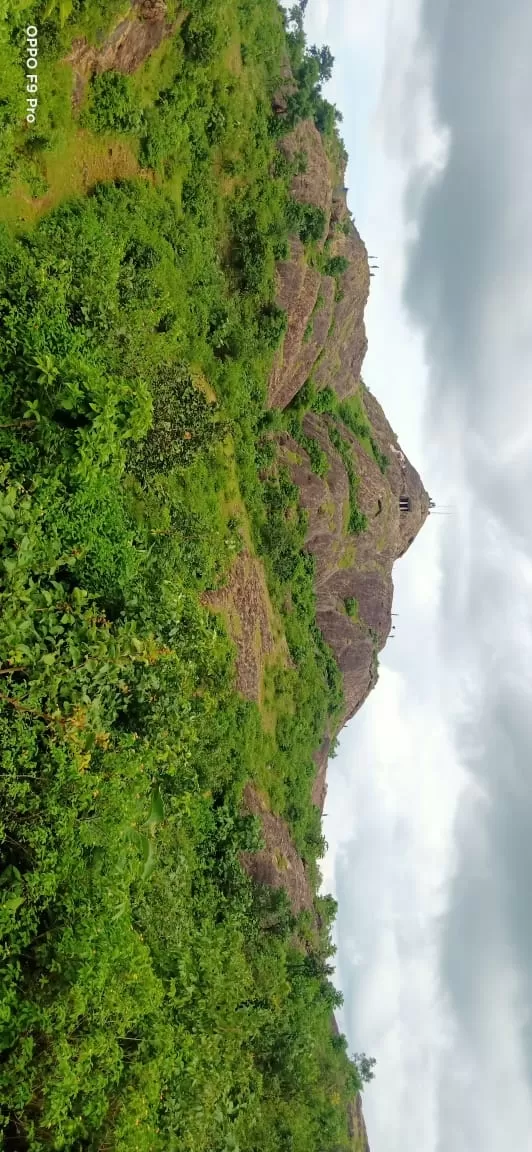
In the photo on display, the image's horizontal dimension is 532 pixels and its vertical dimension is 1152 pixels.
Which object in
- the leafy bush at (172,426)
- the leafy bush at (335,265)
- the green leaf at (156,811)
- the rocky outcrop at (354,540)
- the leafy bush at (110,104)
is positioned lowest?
the green leaf at (156,811)

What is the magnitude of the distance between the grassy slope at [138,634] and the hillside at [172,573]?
0.08 meters

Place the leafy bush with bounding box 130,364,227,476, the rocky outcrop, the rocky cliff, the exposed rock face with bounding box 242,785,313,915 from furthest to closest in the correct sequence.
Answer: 1. the rocky outcrop
2. the rocky cliff
3. the exposed rock face with bounding box 242,785,313,915
4. the leafy bush with bounding box 130,364,227,476

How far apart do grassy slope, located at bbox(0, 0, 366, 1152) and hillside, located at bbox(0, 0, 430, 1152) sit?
0.08 metres

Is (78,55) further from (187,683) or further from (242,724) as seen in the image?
(242,724)

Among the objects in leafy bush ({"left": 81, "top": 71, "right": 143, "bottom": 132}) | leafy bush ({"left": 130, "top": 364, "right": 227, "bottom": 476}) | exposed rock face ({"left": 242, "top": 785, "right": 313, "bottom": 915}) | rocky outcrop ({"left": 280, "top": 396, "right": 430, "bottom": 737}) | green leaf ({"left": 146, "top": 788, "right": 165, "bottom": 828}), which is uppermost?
rocky outcrop ({"left": 280, "top": 396, "right": 430, "bottom": 737})

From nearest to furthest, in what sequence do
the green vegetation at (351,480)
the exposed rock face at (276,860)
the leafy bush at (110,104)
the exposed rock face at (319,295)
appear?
the leafy bush at (110,104) → the exposed rock face at (276,860) → the exposed rock face at (319,295) → the green vegetation at (351,480)

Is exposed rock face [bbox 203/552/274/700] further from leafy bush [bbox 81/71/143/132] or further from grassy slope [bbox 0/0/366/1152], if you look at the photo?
leafy bush [bbox 81/71/143/132]

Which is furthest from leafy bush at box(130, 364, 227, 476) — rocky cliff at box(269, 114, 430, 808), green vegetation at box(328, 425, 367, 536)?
green vegetation at box(328, 425, 367, 536)

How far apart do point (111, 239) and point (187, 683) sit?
14.6 meters

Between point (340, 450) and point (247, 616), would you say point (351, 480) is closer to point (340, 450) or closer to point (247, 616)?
point (340, 450)

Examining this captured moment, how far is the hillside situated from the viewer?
1070 cm

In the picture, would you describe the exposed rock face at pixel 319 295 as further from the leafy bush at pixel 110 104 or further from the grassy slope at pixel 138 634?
the leafy bush at pixel 110 104

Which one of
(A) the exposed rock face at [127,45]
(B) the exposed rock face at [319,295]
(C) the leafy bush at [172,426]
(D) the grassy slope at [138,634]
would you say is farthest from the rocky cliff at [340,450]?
(C) the leafy bush at [172,426]

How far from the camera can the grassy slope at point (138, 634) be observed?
1054cm
